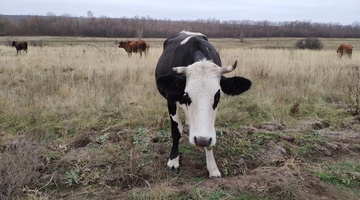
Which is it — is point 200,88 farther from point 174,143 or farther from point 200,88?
point 174,143

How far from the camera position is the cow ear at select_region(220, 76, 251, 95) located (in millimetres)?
3678

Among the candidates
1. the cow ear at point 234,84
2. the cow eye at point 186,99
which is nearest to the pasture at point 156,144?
the cow eye at point 186,99

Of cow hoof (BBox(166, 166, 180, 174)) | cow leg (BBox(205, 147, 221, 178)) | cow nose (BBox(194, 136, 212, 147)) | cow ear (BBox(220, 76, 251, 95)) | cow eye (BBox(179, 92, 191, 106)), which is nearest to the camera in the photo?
cow nose (BBox(194, 136, 212, 147))

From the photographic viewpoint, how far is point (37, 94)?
7.16m

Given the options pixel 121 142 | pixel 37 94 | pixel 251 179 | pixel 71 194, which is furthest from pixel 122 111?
pixel 251 179

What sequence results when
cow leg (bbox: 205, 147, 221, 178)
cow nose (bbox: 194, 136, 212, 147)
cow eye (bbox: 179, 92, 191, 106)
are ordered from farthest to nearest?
cow leg (bbox: 205, 147, 221, 178) < cow eye (bbox: 179, 92, 191, 106) < cow nose (bbox: 194, 136, 212, 147)

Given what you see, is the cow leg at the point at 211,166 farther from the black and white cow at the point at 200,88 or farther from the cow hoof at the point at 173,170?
the cow hoof at the point at 173,170

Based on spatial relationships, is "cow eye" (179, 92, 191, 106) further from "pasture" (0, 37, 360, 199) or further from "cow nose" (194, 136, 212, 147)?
"pasture" (0, 37, 360, 199)

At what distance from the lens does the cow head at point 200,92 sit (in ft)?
10.8

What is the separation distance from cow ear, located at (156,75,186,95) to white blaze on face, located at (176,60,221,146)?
3.2 inches

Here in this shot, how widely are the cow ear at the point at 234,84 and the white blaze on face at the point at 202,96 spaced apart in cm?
16

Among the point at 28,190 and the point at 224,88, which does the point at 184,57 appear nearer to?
the point at 224,88

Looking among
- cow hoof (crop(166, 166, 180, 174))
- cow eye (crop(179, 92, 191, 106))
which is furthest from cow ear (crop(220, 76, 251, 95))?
cow hoof (crop(166, 166, 180, 174))

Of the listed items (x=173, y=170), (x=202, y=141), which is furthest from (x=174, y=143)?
(x=202, y=141)
